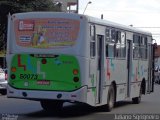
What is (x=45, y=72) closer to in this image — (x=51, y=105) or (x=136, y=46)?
(x=51, y=105)

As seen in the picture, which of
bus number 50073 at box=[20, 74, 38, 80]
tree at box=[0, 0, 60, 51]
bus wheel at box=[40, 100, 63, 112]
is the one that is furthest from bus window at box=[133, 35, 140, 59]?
tree at box=[0, 0, 60, 51]

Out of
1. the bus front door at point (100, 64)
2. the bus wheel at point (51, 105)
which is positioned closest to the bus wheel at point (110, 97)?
the bus front door at point (100, 64)

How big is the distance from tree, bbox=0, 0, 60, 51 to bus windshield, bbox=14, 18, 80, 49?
1359 inches

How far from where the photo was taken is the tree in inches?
2050

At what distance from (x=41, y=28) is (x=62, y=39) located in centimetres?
77

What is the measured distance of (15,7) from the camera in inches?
2053

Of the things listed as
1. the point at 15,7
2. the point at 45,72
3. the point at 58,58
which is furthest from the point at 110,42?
the point at 15,7

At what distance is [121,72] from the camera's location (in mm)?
19781

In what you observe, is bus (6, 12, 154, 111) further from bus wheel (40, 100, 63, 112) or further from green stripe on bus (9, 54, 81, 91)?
bus wheel (40, 100, 63, 112)

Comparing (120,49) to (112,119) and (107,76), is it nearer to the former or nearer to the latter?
(107,76)

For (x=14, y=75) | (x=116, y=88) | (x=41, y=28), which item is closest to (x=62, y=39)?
(x=41, y=28)

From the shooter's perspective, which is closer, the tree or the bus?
the bus

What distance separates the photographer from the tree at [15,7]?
5206cm

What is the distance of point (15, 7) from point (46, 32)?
36.2 m
